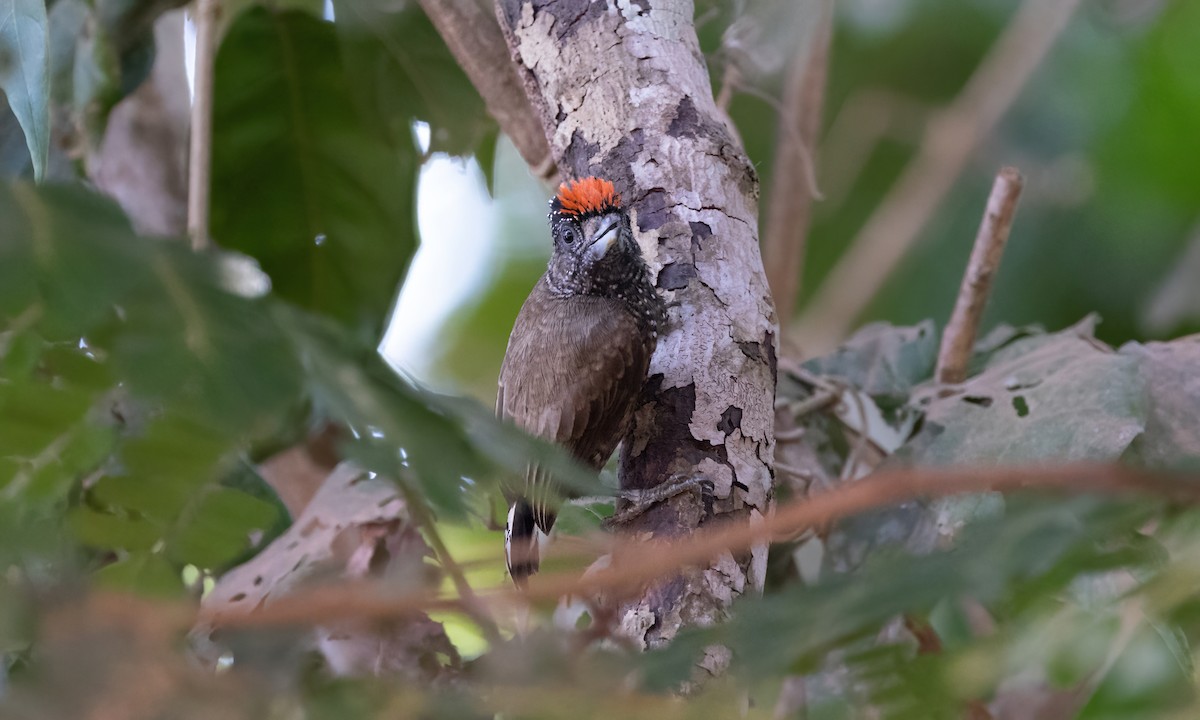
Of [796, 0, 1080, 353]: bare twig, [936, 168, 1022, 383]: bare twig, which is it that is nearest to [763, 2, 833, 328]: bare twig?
[796, 0, 1080, 353]: bare twig

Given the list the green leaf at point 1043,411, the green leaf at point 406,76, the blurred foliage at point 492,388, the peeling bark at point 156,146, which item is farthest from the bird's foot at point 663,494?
the peeling bark at point 156,146

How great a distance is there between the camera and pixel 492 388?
4.09 metres

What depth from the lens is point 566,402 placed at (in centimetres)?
199

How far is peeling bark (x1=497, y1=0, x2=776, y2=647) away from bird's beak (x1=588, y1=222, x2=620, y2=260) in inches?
6.5

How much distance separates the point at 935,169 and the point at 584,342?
2200 mm

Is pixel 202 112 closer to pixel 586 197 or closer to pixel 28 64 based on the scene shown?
pixel 28 64

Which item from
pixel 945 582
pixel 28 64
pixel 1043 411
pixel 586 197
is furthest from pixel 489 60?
pixel 945 582

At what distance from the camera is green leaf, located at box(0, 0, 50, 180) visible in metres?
1.59

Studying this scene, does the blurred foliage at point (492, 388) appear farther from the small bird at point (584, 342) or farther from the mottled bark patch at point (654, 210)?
the mottled bark patch at point (654, 210)

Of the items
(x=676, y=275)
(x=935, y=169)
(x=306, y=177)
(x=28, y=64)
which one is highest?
(x=28, y=64)

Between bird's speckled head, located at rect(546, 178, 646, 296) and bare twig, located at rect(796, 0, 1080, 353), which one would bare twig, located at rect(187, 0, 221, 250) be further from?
bare twig, located at rect(796, 0, 1080, 353)

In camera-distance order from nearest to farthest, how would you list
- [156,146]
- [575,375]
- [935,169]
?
1. [575,375]
2. [156,146]
3. [935,169]

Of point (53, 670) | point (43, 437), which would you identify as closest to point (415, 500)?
point (53, 670)

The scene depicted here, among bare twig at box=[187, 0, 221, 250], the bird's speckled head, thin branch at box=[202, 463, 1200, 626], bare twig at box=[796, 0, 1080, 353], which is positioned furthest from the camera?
bare twig at box=[796, 0, 1080, 353]
